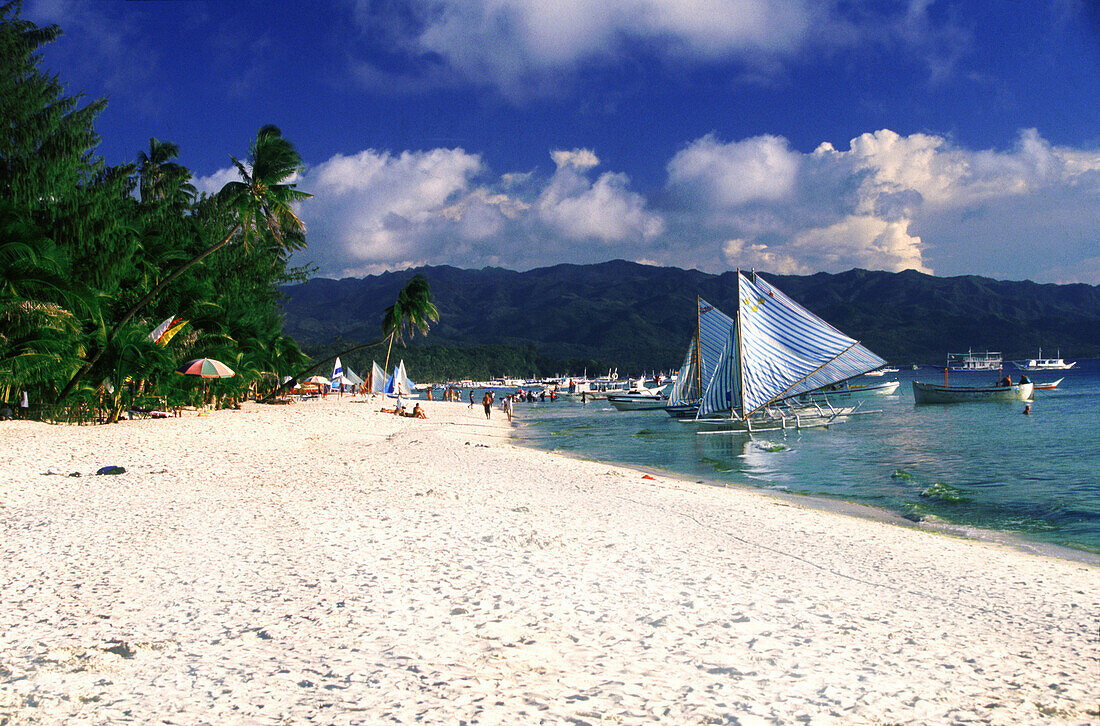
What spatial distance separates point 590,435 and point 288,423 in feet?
46.6

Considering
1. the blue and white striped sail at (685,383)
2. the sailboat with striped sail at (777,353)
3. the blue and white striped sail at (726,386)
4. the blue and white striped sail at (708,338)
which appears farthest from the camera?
the blue and white striped sail at (685,383)

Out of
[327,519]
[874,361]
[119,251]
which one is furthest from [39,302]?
[874,361]

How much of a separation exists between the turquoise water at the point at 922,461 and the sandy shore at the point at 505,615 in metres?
3.32

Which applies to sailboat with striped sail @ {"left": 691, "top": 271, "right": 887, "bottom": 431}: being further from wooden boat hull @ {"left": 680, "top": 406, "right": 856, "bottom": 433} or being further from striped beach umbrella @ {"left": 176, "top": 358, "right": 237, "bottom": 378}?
striped beach umbrella @ {"left": 176, "top": 358, "right": 237, "bottom": 378}

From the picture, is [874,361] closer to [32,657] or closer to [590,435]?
[590,435]

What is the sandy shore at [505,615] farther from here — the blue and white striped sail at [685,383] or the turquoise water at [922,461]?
the blue and white striped sail at [685,383]

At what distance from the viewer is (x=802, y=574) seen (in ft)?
21.8

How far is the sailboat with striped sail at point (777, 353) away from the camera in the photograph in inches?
1016

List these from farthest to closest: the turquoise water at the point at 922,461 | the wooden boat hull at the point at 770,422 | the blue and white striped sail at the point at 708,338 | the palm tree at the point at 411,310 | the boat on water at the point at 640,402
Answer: the boat on water at the point at 640,402 < the palm tree at the point at 411,310 < the blue and white striped sail at the point at 708,338 < the wooden boat hull at the point at 770,422 < the turquoise water at the point at 922,461

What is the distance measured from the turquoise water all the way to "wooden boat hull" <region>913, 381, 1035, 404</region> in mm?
10569

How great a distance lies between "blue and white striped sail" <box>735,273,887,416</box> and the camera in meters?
25.8

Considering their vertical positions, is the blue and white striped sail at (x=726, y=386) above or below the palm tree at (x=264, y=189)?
below

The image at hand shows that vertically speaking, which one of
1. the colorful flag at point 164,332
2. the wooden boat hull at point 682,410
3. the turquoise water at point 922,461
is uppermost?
the colorful flag at point 164,332

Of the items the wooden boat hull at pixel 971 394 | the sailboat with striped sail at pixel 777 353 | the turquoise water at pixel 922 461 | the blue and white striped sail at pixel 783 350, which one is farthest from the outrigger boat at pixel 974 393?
the blue and white striped sail at pixel 783 350
